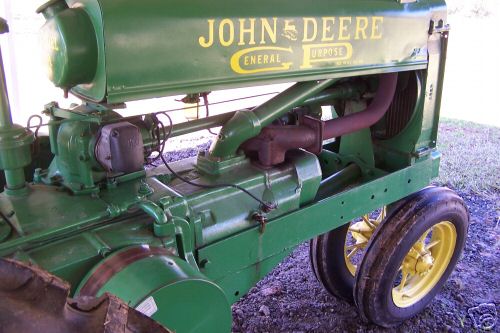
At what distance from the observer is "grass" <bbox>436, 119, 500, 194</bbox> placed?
4391mm

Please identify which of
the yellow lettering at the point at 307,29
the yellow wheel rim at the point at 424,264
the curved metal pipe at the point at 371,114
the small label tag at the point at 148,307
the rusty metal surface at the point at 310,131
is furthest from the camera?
the yellow wheel rim at the point at 424,264

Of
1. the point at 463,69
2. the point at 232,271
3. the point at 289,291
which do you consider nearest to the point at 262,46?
the point at 232,271

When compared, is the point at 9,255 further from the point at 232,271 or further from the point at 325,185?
the point at 325,185

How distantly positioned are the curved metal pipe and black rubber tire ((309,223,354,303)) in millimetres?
687

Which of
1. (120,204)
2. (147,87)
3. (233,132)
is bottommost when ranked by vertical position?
(120,204)

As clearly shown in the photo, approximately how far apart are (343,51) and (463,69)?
8.44m

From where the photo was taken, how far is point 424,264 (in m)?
2.57

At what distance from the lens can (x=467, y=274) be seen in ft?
10.2

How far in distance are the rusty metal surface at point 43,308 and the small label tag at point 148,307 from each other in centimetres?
35

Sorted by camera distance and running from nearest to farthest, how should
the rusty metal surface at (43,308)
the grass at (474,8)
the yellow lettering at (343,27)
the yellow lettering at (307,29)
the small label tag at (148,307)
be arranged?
the rusty metal surface at (43,308)
the small label tag at (148,307)
the yellow lettering at (307,29)
the yellow lettering at (343,27)
the grass at (474,8)

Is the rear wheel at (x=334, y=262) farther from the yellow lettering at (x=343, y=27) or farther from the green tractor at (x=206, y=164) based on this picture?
the yellow lettering at (x=343, y=27)

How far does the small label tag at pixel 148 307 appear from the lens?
1.28m

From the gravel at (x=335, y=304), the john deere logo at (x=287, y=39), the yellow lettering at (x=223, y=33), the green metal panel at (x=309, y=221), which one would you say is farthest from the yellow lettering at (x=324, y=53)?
the gravel at (x=335, y=304)

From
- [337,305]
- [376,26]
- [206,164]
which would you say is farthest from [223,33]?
[337,305]
